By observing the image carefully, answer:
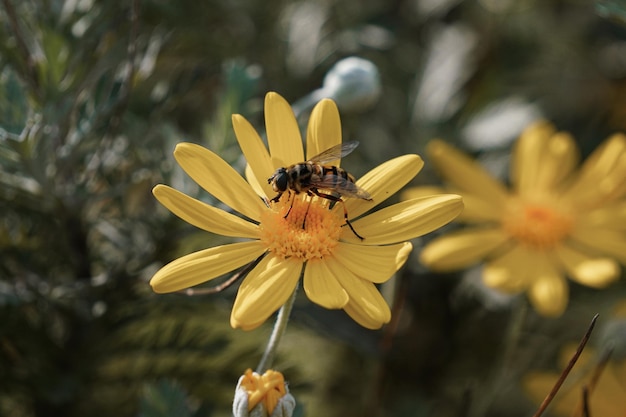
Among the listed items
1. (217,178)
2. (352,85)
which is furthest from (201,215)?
(352,85)

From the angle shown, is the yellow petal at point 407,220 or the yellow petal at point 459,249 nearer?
the yellow petal at point 407,220

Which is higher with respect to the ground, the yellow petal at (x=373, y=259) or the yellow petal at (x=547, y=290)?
the yellow petal at (x=373, y=259)

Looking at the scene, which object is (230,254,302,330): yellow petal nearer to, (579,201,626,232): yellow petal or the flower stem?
the flower stem

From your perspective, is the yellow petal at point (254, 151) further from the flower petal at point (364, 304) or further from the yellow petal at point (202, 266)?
the flower petal at point (364, 304)

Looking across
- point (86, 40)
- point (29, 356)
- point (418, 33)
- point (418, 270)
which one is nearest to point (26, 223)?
point (29, 356)

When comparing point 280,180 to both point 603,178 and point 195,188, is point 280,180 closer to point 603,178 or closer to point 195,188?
point 195,188

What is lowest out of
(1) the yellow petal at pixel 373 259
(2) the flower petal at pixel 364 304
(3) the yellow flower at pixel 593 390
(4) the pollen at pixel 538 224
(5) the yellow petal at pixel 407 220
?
(3) the yellow flower at pixel 593 390

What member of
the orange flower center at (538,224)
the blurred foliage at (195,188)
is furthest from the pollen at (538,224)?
the blurred foliage at (195,188)
